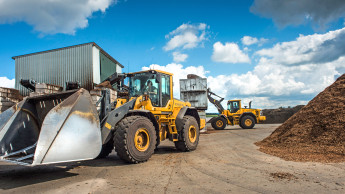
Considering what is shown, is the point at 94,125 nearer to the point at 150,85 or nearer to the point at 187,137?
the point at 150,85

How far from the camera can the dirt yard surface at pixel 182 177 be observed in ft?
12.1

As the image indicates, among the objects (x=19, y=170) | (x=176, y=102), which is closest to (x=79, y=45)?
(x=176, y=102)

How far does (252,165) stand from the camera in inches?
208

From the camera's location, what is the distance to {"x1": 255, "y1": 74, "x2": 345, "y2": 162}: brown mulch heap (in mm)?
6220

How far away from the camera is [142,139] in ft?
19.1

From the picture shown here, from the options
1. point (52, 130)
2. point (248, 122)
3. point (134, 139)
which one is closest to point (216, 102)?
point (248, 122)

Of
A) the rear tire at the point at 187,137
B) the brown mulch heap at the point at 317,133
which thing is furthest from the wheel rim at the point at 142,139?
the brown mulch heap at the point at 317,133

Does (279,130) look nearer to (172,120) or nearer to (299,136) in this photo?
(299,136)

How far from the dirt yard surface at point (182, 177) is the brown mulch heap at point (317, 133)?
3.33 ft

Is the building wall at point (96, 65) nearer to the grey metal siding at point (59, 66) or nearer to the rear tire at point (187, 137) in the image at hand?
the grey metal siding at point (59, 66)

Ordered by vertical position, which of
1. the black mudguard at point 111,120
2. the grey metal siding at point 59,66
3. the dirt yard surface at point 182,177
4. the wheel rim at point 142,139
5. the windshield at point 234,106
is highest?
the grey metal siding at point 59,66

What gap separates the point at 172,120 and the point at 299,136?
4241mm

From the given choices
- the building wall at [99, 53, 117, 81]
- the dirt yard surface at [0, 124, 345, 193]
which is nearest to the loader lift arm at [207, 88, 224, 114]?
the building wall at [99, 53, 117, 81]

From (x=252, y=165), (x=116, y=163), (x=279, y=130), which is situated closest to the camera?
(x=252, y=165)
